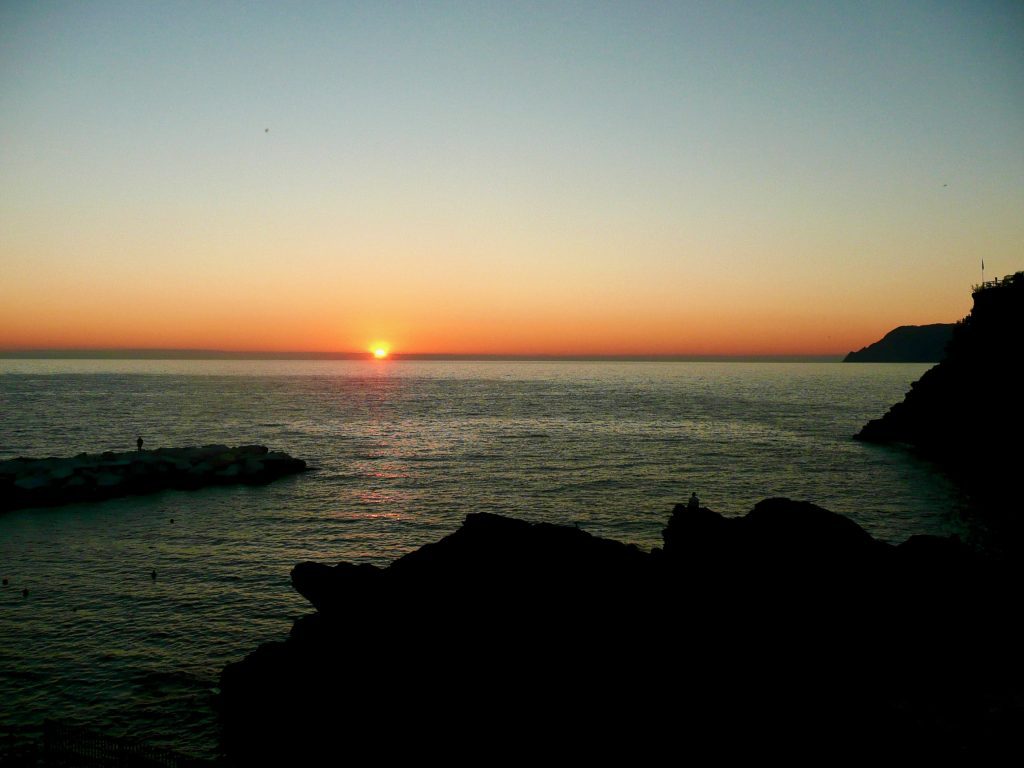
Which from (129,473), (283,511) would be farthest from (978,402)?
(129,473)

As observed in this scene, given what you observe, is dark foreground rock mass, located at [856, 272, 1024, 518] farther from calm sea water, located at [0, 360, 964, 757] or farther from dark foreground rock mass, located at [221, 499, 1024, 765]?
dark foreground rock mass, located at [221, 499, 1024, 765]

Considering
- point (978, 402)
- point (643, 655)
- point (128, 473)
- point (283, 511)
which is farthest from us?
point (978, 402)

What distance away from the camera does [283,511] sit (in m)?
44.3

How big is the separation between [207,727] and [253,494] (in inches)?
1352

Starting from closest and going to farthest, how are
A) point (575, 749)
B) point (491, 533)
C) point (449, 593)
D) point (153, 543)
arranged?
point (575, 749), point (449, 593), point (491, 533), point (153, 543)

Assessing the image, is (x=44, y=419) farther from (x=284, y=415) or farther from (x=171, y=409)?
(x=284, y=415)

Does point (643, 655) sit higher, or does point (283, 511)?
point (643, 655)

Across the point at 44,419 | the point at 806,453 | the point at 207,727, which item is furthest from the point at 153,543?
the point at 44,419

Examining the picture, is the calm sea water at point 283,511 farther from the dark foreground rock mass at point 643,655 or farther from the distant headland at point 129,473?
the dark foreground rock mass at point 643,655

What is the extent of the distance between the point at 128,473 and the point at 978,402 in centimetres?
8407

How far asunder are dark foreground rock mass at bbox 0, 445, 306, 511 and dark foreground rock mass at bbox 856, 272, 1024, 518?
63120 mm

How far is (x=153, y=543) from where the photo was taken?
36.5m

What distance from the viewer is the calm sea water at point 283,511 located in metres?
21.3

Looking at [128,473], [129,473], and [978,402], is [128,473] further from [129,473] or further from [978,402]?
[978,402]
